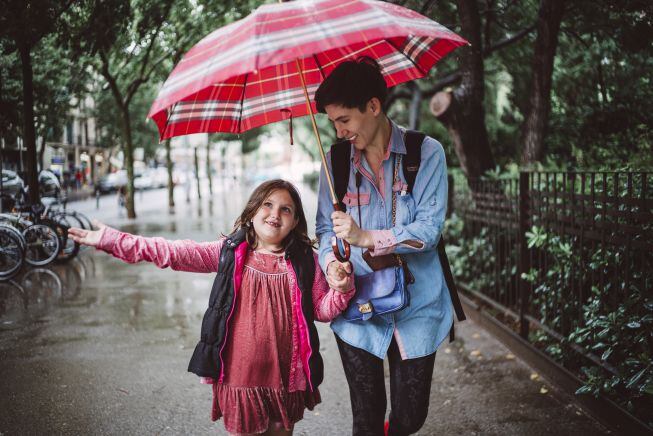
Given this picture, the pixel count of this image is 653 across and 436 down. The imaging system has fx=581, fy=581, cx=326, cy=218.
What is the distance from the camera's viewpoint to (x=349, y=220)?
85.2 inches

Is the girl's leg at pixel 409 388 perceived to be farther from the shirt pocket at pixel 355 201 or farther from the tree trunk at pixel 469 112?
the tree trunk at pixel 469 112

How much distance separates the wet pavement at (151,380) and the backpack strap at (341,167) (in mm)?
1932

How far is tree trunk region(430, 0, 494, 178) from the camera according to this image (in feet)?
22.7

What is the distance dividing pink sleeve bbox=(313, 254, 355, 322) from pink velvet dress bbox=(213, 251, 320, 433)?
0.12 metres

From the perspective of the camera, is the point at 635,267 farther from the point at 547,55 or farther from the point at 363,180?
the point at 547,55

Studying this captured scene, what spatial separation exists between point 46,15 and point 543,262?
693 cm

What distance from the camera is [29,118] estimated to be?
964cm

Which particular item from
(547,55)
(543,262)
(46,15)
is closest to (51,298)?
(46,15)

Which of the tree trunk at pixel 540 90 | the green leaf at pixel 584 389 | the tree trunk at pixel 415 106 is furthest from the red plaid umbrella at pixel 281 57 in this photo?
the tree trunk at pixel 415 106

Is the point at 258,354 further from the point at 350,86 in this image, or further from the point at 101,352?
the point at 101,352

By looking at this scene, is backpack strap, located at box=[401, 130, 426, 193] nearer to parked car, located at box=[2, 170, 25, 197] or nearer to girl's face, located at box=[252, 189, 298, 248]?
girl's face, located at box=[252, 189, 298, 248]

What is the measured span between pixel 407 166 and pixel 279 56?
2.38ft

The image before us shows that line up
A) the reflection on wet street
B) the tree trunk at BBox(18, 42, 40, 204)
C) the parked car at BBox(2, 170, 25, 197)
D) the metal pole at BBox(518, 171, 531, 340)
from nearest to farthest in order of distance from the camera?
the reflection on wet street < the metal pole at BBox(518, 171, 531, 340) < the tree trunk at BBox(18, 42, 40, 204) < the parked car at BBox(2, 170, 25, 197)

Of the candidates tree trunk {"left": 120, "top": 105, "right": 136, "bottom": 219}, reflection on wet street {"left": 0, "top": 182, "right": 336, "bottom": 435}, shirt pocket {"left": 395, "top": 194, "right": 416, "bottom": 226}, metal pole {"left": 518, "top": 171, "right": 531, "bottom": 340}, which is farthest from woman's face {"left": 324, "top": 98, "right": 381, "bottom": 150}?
tree trunk {"left": 120, "top": 105, "right": 136, "bottom": 219}
